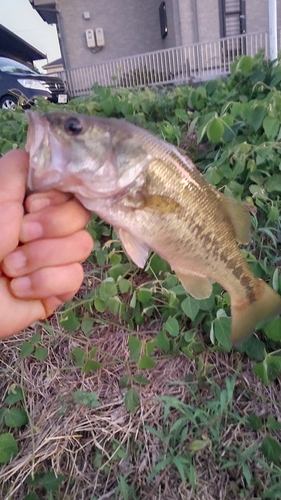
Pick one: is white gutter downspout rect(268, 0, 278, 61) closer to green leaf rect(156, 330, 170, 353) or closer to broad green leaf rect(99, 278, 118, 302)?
broad green leaf rect(99, 278, 118, 302)

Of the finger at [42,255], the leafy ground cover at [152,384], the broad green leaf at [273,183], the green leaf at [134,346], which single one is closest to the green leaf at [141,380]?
the leafy ground cover at [152,384]

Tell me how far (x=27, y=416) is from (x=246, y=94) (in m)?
2.89

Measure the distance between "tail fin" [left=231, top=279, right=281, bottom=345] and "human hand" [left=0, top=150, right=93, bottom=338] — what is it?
75 centimetres

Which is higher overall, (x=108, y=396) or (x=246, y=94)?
(x=246, y=94)

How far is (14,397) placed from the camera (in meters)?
2.23

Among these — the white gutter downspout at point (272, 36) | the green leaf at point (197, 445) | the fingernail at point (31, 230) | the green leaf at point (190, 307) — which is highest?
the white gutter downspout at point (272, 36)

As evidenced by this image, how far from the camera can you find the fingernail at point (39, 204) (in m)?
1.19

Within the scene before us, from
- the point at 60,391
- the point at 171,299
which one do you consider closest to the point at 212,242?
the point at 171,299

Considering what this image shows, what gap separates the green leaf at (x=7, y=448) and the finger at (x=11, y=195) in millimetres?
1236

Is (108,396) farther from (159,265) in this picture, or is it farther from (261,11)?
(261,11)

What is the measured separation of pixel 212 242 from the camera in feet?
4.83

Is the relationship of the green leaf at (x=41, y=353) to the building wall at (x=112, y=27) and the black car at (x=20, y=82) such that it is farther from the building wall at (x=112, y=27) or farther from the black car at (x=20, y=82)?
the building wall at (x=112, y=27)

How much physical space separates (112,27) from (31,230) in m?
18.5

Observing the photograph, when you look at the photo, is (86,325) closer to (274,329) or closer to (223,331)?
(223,331)
